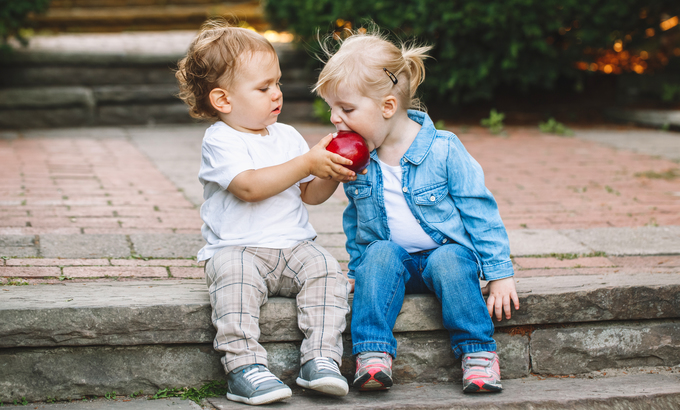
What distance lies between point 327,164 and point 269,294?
48cm

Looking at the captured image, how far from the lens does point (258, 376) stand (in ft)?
6.69

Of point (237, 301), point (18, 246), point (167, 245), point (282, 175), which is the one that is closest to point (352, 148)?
point (282, 175)

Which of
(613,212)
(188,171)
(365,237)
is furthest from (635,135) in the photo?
(365,237)

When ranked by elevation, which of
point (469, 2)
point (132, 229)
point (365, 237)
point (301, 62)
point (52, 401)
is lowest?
point (52, 401)

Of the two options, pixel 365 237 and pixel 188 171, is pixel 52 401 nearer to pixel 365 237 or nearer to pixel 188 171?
pixel 365 237

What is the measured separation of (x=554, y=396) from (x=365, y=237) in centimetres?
81

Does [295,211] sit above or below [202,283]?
above

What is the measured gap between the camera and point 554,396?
2.17 m

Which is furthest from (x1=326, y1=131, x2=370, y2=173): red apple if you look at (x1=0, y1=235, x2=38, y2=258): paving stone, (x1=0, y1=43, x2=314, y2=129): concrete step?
(x1=0, y1=43, x2=314, y2=129): concrete step

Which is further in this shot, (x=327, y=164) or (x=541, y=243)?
(x=541, y=243)

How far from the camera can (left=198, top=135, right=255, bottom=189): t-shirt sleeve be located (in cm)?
228

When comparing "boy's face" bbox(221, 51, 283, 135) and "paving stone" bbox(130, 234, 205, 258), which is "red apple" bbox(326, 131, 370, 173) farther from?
"paving stone" bbox(130, 234, 205, 258)

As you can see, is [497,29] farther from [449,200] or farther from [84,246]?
[84,246]

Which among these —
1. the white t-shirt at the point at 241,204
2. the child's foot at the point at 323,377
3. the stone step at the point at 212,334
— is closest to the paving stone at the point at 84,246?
the stone step at the point at 212,334
